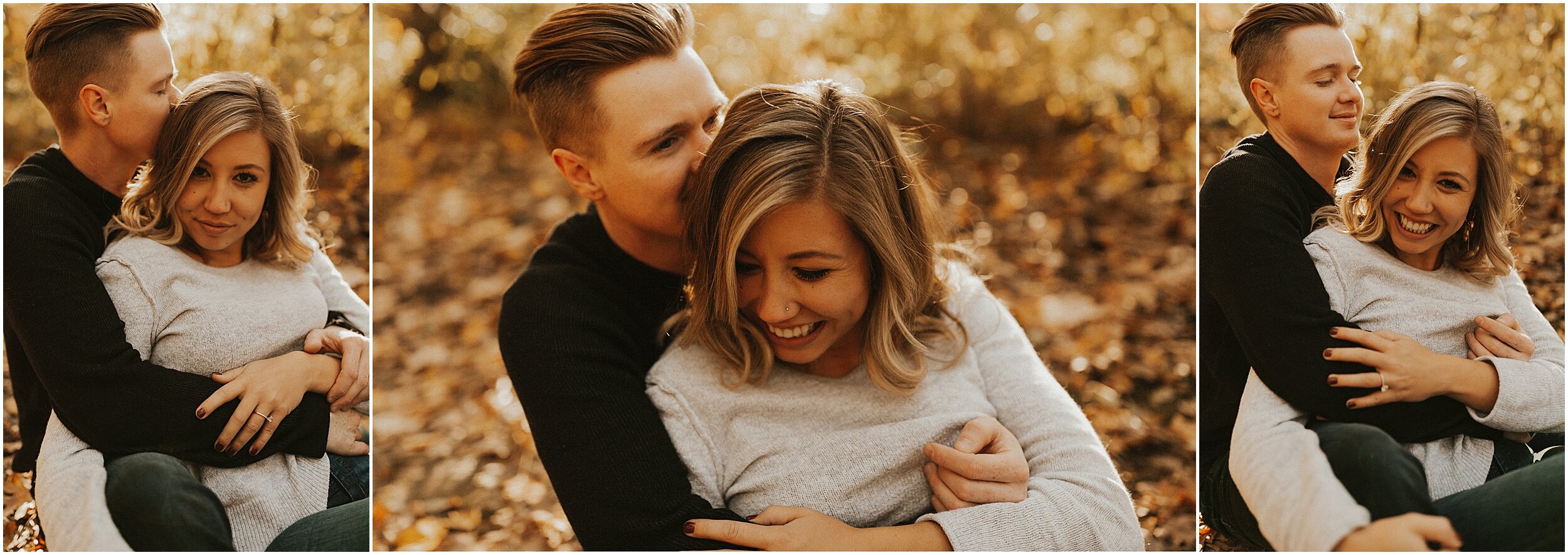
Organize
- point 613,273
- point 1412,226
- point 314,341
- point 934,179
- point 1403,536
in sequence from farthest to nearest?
point 934,179 → point 613,273 → point 314,341 → point 1412,226 → point 1403,536

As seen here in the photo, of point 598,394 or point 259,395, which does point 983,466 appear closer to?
point 598,394

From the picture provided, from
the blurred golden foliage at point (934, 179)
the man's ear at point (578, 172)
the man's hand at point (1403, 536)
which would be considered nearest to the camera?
the man's hand at point (1403, 536)

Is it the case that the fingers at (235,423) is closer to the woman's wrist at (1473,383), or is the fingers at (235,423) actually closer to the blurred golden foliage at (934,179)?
the blurred golden foliage at (934,179)

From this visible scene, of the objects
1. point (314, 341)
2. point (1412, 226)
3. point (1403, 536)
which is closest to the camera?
point (1403, 536)

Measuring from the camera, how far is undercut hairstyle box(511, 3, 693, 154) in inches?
89.7

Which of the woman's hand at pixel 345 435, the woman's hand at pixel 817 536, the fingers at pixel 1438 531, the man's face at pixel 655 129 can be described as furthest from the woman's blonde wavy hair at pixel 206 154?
the fingers at pixel 1438 531

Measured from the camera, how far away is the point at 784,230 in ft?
6.75

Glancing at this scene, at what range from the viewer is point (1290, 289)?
6.79 feet

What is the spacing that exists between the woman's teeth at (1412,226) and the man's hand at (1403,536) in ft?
1.85

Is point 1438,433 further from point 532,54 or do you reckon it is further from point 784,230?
point 532,54

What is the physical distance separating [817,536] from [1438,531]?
3.98 ft

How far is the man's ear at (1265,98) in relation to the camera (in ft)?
7.10

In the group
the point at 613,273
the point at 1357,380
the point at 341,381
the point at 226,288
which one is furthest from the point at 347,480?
the point at 1357,380

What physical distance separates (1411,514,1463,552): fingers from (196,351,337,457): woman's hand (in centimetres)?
226
